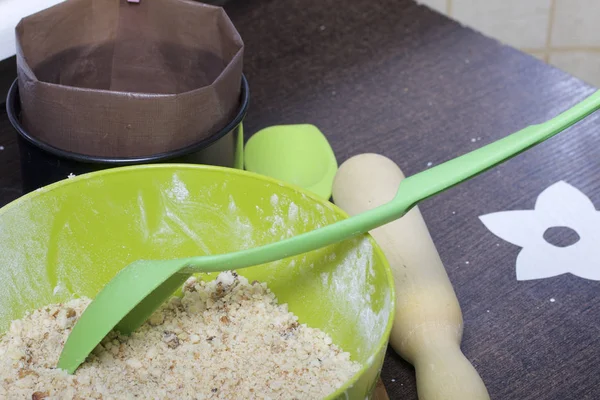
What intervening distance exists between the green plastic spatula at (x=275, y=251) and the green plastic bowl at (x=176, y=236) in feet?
0.12

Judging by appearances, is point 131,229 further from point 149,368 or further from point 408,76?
point 408,76

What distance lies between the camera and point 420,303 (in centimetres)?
63

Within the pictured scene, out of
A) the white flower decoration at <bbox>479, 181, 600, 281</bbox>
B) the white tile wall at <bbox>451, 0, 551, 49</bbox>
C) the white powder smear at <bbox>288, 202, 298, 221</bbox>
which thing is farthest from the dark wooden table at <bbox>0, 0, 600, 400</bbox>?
the white tile wall at <bbox>451, 0, 551, 49</bbox>

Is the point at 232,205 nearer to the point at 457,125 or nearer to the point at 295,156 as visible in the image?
the point at 295,156

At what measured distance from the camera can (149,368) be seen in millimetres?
567

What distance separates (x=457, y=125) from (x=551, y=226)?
0.62 feet

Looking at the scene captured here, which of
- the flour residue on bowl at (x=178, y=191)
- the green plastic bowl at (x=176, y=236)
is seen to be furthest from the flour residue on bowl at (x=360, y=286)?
the flour residue on bowl at (x=178, y=191)

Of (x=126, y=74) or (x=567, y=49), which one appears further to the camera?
(x=567, y=49)

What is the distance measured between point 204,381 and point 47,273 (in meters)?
0.16

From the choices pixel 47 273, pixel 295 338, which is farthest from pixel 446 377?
pixel 47 273

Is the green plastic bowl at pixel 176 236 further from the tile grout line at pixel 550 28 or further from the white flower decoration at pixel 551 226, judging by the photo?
the tile grout line at pixel 550 28

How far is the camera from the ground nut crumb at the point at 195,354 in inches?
21.2

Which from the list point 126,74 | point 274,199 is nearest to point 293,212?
point 274,199

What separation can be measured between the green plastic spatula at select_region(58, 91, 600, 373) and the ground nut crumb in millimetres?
26
